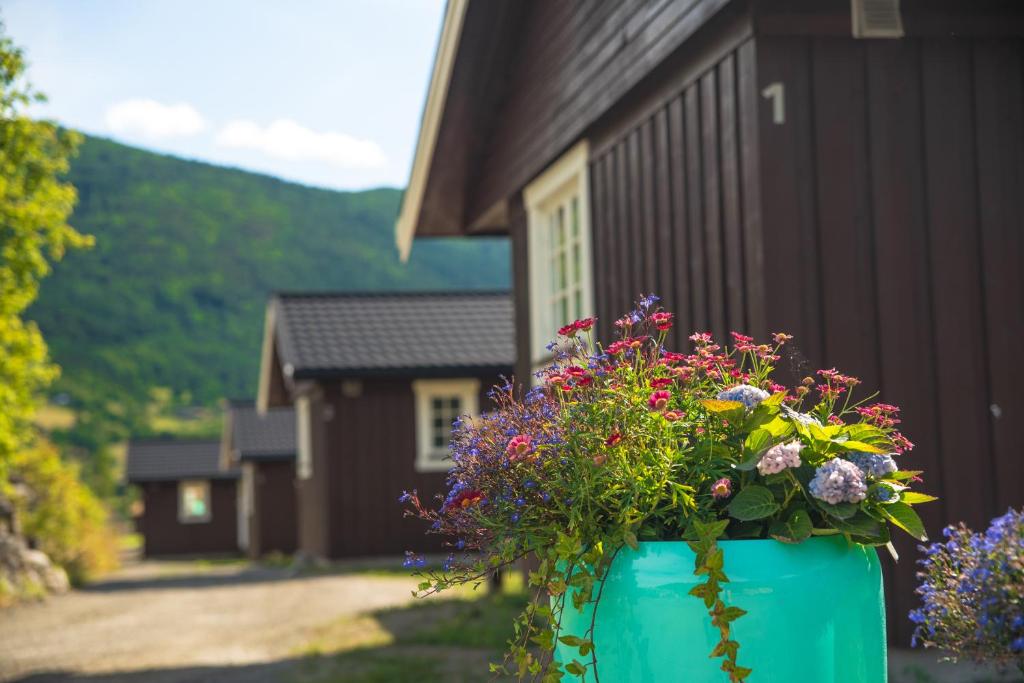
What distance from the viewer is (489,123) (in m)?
10.4

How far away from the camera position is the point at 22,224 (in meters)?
13.1

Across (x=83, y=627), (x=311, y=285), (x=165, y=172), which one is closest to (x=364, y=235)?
(x=311, y=285)

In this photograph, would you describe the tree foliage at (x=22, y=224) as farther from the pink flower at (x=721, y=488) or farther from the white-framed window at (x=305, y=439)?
the pink flower at (x=721, y=488)

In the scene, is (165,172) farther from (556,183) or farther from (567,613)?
(567,613)

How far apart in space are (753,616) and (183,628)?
930 cm

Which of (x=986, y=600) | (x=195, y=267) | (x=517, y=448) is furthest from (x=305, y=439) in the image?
(x=195, y=267)

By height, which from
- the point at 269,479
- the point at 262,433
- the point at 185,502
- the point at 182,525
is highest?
the point at 262,433

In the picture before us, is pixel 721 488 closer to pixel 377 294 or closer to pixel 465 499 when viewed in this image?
pixel 465 499

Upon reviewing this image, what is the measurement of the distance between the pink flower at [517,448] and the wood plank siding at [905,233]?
9.16 feet

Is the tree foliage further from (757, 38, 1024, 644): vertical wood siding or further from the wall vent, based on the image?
the wall vent

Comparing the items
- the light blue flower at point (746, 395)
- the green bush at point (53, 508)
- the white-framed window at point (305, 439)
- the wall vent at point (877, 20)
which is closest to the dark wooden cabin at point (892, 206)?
the wall vent at point (877, 20)

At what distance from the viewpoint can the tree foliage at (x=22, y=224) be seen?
1270 centimetres

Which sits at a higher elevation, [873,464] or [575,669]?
[873,464]

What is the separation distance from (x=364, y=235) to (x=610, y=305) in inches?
3298
